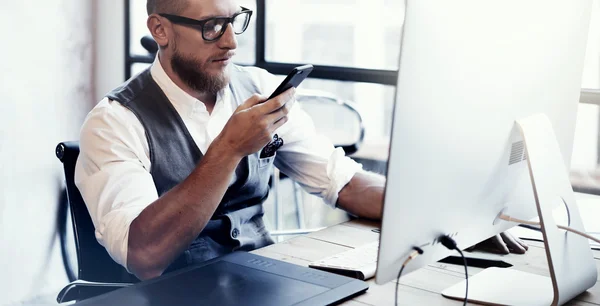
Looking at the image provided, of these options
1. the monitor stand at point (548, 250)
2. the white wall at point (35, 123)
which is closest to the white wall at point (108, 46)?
the white wall at point (35, 123)

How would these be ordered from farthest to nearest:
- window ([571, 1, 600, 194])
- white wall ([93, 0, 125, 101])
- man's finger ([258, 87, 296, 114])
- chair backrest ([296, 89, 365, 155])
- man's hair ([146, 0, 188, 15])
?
white wall ([93, 0, 125, 101]) → chair backrest ([296, 89, 365, 155]) → window ([571, 1, 600, 194]) → man's hair ([146, 0, 188, 15]) → man's finger ([258, 87, 296, 114])

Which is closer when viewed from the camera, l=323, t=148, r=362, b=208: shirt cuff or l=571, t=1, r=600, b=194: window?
l=323, t=148, r=362, b=208: shirt cuff

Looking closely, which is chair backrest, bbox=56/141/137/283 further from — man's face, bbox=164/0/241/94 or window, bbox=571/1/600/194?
window, bbox=571/1/600/194

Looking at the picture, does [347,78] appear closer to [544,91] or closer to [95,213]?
[95,213]

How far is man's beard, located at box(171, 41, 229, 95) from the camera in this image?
164 centimetres

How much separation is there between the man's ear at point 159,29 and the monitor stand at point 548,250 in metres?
1.04

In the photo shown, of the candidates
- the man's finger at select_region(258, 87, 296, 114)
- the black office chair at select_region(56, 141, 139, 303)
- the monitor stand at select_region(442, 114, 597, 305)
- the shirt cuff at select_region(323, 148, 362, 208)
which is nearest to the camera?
the monitor stand at select_region(442, 114, 597, 305)

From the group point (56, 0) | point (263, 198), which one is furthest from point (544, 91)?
point (56, 0)

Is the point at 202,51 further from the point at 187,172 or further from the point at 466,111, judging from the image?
the point at 466,111

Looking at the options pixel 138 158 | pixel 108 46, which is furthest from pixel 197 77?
pixel 108 46

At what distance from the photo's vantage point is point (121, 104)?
148cm

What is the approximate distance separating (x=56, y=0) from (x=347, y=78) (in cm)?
125

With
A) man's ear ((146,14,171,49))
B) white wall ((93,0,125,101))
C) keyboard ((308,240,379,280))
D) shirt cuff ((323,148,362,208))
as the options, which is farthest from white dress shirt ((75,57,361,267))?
white wall ((93,0,125,101))

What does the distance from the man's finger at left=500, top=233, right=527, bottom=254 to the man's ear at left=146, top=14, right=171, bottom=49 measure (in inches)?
38.1
